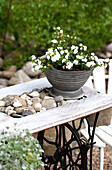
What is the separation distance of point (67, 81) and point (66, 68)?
→ 0.31 ft

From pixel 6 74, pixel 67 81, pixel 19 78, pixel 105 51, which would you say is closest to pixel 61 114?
pixel 67 81

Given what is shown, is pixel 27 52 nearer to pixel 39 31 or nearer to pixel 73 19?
pixel 39 31

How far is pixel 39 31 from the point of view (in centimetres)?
415

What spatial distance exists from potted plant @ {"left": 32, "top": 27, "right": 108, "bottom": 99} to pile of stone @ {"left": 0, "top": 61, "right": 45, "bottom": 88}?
1.81 metres

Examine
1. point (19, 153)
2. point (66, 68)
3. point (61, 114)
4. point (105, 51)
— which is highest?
point (105, 51)

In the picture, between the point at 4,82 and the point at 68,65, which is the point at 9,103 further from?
the point at 4,82

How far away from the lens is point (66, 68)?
181 cm

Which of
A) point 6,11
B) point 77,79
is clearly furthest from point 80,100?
point 6,11

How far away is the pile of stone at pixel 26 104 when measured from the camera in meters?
1.71

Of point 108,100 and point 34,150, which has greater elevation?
point 108,100

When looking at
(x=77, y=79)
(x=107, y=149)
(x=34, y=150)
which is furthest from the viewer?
(x=107, y=149)

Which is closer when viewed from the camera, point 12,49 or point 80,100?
point 80,100

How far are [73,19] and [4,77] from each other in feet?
5.10

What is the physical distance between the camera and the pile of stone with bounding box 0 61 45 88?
372cm
